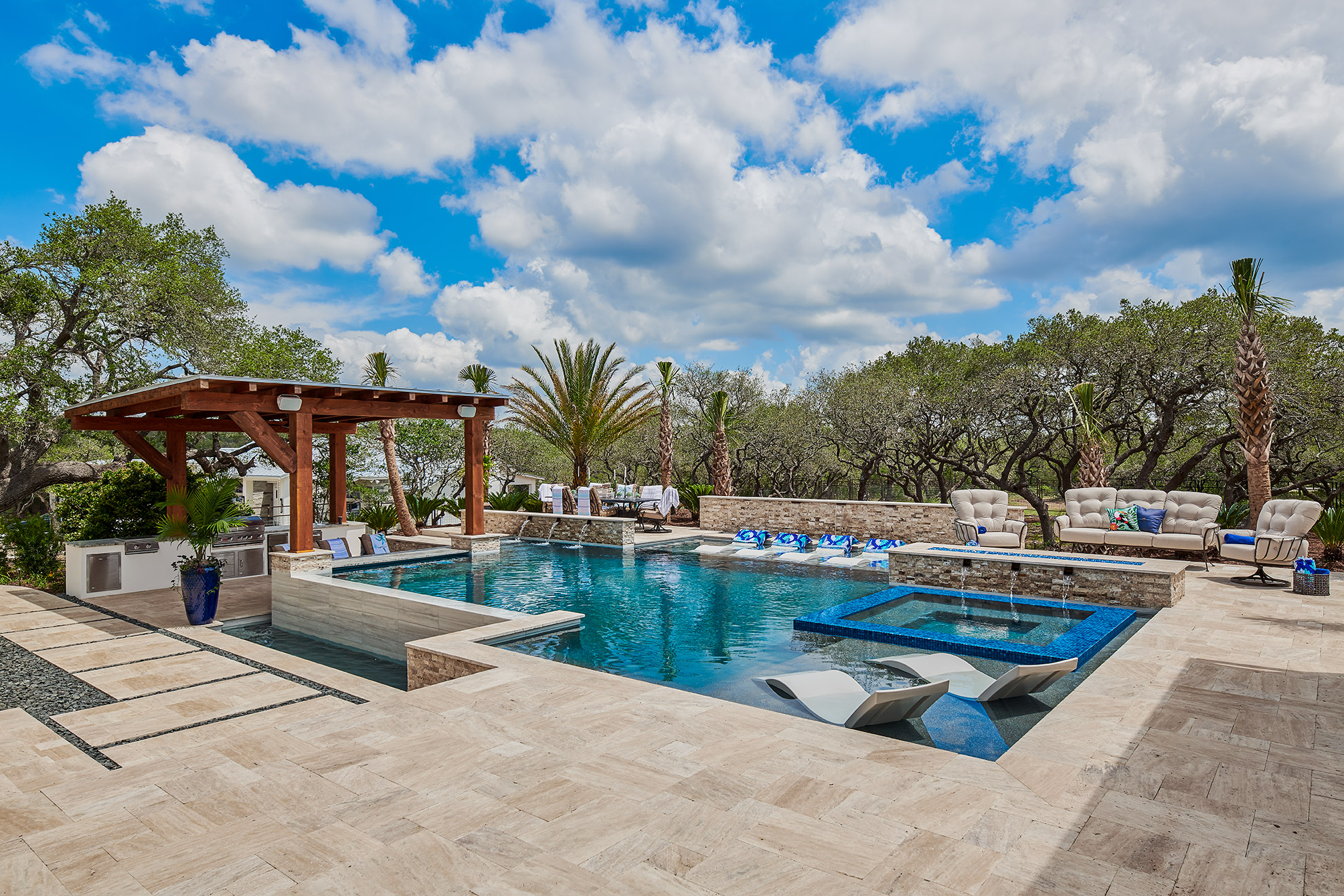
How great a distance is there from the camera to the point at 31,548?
11539 mm

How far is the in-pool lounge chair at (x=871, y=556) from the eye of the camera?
1171 cm

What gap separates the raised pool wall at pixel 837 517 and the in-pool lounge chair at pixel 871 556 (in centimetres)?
83

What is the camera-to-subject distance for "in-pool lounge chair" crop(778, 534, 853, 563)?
12351 mm

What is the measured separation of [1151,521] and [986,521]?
7.81 feet

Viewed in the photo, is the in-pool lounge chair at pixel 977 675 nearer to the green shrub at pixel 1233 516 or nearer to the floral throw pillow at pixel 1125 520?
the floral throw pillow at pixel 1125 520

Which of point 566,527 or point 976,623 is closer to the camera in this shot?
point 976,623

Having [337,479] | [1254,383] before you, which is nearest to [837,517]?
[1254,383]

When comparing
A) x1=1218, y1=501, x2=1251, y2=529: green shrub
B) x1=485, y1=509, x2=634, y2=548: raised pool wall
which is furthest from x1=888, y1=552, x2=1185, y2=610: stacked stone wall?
x1=1218, y1=501, x2=1251, y2=529: green shrub

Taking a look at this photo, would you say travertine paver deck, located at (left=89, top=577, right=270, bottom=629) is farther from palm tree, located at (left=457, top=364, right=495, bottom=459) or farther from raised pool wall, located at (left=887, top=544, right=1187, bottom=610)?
raised pool wall, located at (left=887, top=544, right=1187, bottom=610)

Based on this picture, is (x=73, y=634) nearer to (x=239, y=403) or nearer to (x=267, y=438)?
(x=267, y=438)

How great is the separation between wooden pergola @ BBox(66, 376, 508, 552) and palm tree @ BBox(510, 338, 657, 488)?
6.37m

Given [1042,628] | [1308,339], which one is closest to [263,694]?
[1042,628]

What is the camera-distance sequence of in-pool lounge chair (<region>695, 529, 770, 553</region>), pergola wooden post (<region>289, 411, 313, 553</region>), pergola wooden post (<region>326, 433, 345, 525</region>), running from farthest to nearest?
pergola wooden post (<region>326, 433, 345, 525</region>)
in-pool lounge chair (<region>695, 529, 770, 553</region>)
pergola wooden post (<region>289, 411, 313, 553</region>)

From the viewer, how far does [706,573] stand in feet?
38.3
